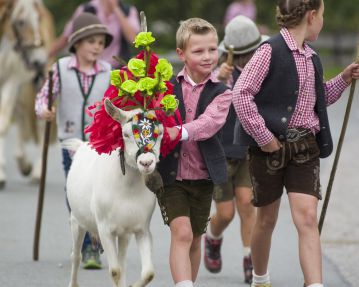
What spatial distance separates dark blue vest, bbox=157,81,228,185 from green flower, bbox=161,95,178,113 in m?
0.36

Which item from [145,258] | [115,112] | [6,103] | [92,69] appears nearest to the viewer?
[115,112]

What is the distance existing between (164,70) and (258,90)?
0.66 meters

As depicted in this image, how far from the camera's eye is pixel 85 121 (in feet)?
30.8

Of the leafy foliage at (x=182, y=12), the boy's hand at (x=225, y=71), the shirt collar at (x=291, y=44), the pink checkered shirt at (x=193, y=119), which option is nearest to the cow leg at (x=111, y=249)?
the pink checkered shirt at (x=193, y=119)

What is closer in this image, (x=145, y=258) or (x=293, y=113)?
(x=145, y=258)

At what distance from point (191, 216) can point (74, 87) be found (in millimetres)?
2247

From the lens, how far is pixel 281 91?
7.36m

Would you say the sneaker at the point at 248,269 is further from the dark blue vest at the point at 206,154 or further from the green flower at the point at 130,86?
the green flower at the point at 130,86

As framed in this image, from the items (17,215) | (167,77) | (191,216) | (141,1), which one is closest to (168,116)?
(167,77)

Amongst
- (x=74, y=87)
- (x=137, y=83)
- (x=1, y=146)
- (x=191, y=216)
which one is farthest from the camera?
(x=1, y=146)

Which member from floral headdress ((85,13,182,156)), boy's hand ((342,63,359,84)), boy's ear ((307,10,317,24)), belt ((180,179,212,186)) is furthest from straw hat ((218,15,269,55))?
floral headdress ((85,13,182,156))

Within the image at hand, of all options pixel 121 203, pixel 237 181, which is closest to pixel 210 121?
pixel 121 203

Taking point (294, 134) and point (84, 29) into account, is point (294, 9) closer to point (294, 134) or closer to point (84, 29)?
point (294, 134)

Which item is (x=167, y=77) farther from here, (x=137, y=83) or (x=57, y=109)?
(x=57, y=109)
